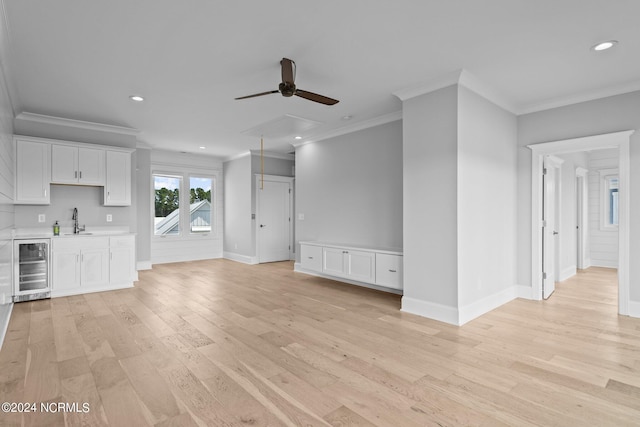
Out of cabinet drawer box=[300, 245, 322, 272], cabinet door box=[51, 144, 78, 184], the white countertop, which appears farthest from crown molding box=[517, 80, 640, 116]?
cabinet door box=[51, 144, 78, 184]

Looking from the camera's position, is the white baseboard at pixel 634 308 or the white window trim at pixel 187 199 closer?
the white baseboard at pixel 634 308

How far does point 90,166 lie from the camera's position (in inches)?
209

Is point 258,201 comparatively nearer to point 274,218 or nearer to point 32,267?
point 274,218

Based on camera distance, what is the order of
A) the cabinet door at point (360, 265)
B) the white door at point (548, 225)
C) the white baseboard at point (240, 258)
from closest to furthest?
the white door at point (548, 225), the cabinet door at point (360, 265), the white baseboard at point (240, 258)

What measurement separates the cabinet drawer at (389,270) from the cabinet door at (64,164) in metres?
4.81

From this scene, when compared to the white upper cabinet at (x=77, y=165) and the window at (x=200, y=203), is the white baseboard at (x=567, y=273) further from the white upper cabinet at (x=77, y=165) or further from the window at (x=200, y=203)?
the white upper cabinet at (x=77, y=165)

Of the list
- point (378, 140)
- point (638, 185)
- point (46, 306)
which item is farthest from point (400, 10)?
point (46, 306)

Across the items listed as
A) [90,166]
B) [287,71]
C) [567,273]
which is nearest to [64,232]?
[90,166]

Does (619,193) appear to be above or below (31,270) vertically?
above

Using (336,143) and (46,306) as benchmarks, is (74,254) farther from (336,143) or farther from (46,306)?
(336,143)

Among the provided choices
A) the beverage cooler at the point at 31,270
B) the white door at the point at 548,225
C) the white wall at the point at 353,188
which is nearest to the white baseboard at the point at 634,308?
the white door at the point at 548,225

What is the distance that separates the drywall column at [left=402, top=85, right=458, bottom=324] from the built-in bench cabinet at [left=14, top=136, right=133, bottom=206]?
4.65 meters

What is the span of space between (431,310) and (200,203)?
658 centimetres

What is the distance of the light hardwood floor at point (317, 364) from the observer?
2.00 m
